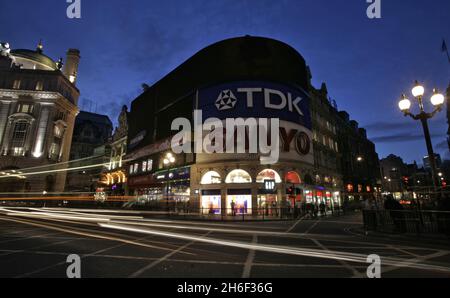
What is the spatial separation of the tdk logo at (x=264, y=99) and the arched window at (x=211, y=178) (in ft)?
29.4

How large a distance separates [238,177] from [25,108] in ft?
186

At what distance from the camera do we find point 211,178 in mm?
31703

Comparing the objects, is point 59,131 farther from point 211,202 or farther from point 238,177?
point 238,177

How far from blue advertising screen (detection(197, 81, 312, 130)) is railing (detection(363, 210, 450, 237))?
18.8 m

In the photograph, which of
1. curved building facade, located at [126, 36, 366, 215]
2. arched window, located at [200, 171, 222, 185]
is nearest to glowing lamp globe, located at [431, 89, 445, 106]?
curved building facade, located at [126, 36, 366, 215]

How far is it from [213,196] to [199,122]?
1077 cm

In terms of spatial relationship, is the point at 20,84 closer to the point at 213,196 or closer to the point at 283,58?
the point at 213,196

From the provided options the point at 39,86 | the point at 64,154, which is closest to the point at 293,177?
the point at 64,154

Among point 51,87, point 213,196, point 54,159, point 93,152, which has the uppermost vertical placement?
point 51,87

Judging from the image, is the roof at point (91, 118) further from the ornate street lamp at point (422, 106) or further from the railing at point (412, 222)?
the ornate street lamp at point (422, 106)

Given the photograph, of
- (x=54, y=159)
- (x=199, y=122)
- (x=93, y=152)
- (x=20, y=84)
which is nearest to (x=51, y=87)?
(x=20, y=84)

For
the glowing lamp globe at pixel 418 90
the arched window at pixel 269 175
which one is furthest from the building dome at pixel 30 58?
the glowing lamp globe at pixel 418 90

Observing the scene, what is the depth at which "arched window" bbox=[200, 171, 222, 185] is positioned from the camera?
31145 mm

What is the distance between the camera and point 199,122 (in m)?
33.5
